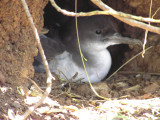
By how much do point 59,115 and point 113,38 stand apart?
74.4 inches

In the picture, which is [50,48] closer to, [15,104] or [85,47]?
[85,47]

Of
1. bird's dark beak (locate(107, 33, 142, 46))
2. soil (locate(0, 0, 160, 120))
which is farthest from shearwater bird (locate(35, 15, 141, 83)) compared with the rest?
soil (locate(0, 0, 160, 120))

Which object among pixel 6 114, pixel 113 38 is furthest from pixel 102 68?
pixel 6 114

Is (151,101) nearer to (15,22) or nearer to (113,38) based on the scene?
(113,38)

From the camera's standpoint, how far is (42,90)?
2.19m

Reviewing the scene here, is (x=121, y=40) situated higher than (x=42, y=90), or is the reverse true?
(x=121, y=40)

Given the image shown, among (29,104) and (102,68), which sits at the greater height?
(102,68)

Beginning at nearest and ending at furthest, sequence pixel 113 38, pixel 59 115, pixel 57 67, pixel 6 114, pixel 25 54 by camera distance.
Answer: pixel 6 114 → pixel 59 115 → pixel 25 54 → pixel 57 67 → pixel 113 38

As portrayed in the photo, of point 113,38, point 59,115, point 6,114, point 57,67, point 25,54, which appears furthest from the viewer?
point 113,38

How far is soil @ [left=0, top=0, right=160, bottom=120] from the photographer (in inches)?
81.6

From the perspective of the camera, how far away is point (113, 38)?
3.63 metres

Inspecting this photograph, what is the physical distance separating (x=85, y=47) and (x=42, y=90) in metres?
1.64

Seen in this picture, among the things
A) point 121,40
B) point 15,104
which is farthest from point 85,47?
point 15,104

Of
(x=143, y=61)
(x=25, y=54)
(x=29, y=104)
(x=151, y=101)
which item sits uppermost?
(x=143, y=61)
